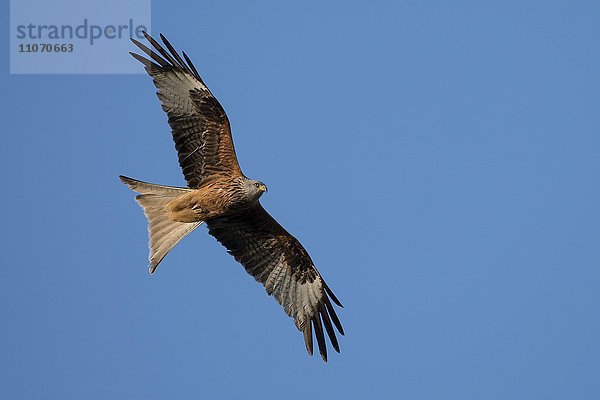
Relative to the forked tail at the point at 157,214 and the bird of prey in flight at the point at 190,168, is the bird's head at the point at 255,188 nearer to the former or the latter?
the bird of prey in flight at the point at 190,168

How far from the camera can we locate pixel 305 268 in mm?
16609

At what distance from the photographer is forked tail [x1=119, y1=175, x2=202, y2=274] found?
15.5 m

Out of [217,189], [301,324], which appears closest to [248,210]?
[217,189]

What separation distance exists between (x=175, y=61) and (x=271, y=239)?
256 centimetres

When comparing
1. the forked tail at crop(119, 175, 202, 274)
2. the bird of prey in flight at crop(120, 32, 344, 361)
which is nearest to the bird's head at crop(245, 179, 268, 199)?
the bird of prey in flight at crop(120, 32, 344, 361)

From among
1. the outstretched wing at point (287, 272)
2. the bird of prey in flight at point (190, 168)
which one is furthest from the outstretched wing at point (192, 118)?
the outstretched wing at point (287, 272)

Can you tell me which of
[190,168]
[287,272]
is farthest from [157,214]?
[287,272]

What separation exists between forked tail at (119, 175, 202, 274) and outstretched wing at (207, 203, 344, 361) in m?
0.92

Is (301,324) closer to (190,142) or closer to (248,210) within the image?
(248,210)

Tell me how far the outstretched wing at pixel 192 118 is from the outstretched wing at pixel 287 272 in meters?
0.95

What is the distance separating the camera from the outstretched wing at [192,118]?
15.5 m

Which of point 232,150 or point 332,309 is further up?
point 232,150

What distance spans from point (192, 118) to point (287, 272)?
7.96 ft

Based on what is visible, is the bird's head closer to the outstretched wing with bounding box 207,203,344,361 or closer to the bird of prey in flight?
the bird of prey in flight
